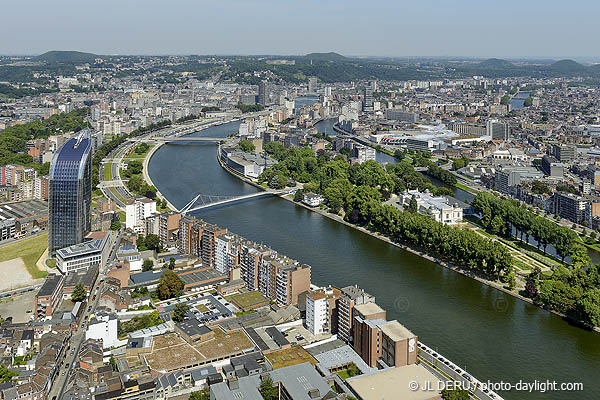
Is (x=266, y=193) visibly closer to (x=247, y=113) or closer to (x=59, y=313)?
(x=59, y=313)

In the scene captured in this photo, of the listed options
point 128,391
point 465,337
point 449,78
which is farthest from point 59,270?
point 449,78

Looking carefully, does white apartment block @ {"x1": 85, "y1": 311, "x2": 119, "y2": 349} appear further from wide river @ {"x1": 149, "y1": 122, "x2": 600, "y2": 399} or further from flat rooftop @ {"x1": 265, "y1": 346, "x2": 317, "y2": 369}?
wide river @ {"x1": 149, "y1": 122, "x2": 600, "y2": 399}

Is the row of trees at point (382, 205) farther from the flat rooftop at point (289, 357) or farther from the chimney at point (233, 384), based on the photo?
the chimney at point (233, 384)

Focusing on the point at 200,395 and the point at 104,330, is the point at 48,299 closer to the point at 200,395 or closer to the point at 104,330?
the point at 104,330

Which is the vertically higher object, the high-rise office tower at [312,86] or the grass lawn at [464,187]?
the high-rise office tower at [312,86]

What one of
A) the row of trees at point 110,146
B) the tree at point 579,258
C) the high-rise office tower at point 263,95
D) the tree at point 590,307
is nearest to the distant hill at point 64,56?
the high-rise office tower at point 263,95

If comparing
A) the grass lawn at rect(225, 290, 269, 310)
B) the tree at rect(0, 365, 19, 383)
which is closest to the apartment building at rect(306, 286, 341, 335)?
the grass lawn at rect(225, 290, 269, 310)
